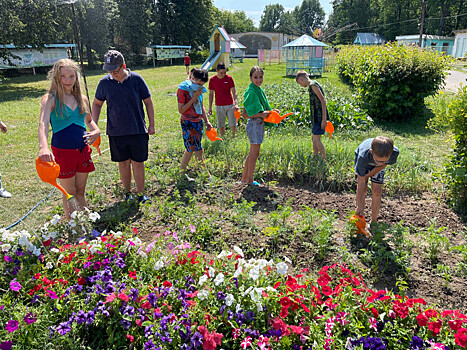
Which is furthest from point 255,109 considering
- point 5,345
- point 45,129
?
point 5,345

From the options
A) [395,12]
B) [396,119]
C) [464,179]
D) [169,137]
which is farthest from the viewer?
[395,12]

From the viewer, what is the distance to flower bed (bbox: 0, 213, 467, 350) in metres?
1.92

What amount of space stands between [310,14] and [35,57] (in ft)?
347

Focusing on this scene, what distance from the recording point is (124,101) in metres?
3.78

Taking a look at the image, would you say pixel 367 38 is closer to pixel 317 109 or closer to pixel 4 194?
pixel 317 109

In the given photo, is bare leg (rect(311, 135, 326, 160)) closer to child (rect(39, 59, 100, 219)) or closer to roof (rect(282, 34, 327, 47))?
child (rect(39, 59, 100, 219))

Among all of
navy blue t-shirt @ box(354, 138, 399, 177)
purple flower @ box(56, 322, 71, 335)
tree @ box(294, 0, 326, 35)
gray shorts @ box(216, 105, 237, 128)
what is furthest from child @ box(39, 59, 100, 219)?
tree @ box(294, 0, 326, 35)

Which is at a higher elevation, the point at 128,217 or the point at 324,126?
the point at 324,126

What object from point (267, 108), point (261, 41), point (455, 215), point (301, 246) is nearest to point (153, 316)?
point (301, 246)

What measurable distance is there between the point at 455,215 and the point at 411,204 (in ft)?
1.51

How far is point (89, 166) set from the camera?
3432mm

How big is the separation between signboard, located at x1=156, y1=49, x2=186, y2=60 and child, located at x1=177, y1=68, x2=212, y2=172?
97.9 feet

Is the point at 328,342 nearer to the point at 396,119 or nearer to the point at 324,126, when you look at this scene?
the point at 324,126

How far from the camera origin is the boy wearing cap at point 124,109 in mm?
3730
